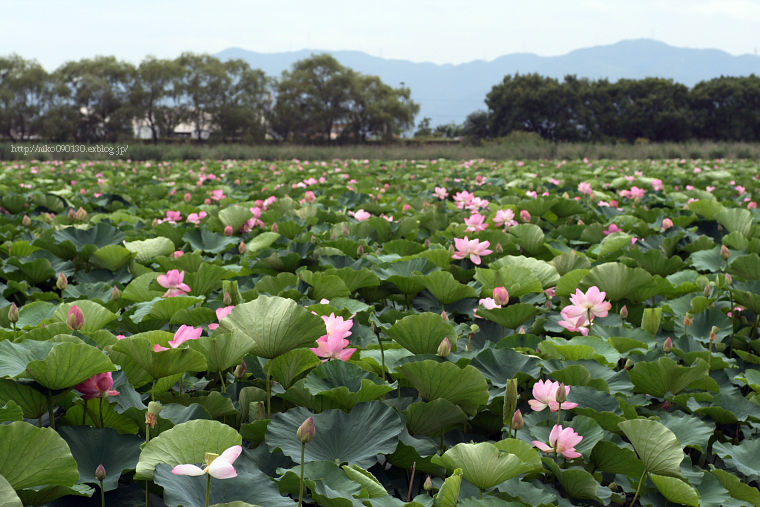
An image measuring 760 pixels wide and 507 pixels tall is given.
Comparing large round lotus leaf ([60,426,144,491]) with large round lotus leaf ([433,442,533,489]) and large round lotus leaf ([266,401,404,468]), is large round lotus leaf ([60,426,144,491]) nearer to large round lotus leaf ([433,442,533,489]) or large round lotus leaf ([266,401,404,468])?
large round lotus leaf ([266,401,404,468])

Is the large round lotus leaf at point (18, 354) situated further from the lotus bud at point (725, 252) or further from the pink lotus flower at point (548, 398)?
the lotus bud at point (725, 252)

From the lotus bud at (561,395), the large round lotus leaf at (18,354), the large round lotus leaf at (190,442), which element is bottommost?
the lotus bud at (561,395)

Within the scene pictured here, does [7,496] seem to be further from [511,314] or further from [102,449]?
[511,314]

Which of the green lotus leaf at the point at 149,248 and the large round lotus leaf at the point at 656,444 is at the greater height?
the green lotus leaf at the point at 149,248

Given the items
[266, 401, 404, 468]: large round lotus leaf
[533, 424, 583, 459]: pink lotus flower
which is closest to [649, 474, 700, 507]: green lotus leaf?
[533, 424, 583, 459]: pink lotus flower

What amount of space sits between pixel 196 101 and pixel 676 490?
49.0 metres

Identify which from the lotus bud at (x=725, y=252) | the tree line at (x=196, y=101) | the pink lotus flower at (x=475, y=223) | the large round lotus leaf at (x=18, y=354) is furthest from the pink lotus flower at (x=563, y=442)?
the tree line at (x=196, y=101)

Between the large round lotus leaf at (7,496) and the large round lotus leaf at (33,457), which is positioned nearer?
the large round lotus leaf at (7,496)

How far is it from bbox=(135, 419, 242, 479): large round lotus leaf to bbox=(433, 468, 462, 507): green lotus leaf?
1.08ft

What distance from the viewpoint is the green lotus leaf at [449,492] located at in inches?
33.1

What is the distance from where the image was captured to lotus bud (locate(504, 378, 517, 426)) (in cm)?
106

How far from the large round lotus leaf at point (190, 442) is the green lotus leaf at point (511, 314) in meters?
0.93

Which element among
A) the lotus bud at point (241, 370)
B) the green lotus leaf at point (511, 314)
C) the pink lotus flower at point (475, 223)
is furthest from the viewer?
the pink lotus flower at point (475, 223)

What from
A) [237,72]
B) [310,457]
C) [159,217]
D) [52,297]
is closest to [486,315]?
[310,457]
